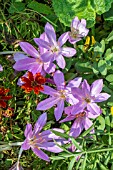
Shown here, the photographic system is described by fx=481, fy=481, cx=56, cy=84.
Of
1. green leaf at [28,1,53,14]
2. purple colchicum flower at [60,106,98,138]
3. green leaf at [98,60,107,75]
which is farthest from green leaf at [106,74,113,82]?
green leaf at [28,1,53,14]

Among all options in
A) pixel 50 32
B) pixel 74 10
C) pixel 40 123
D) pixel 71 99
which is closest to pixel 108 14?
→ pixel 74 10

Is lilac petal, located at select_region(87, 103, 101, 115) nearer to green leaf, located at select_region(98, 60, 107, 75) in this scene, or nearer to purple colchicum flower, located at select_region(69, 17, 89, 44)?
green leaf, located at select_region(98, 60, 107, 75)

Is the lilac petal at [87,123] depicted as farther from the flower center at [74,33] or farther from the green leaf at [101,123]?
the flower center at [74,33]

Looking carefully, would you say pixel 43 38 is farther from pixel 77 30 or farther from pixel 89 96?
pixel 89 96

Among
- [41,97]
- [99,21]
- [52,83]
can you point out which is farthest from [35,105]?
[99,21]

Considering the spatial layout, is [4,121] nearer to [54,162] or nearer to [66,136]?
[54,162]

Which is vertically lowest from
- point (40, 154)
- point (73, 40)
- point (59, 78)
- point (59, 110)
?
point (40, 154)

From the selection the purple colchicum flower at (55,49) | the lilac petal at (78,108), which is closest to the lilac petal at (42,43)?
the purple colchicum flower at (55,49)

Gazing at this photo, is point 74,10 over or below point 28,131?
over
